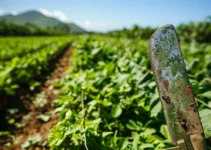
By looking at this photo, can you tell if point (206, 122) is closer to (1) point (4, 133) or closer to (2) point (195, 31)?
(1) point (4, 133)

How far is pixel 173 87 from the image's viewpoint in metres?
1.12

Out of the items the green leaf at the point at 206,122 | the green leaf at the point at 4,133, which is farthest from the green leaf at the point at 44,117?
the green leaf at the point at 206,122

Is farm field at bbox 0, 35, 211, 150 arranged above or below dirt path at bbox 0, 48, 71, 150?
above

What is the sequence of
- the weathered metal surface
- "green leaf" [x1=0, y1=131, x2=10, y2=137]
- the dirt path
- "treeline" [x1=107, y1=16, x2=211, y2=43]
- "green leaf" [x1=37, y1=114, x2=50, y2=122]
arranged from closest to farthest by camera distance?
1. the weathered metal surface
2. the dirt path
3. "green leaf" [x1=0, y1=131, x2=10, y2=137]
4. "green leaf" [x1=37, y1=114, x2=50, y2=122]
5. "treeline" [x1=107, y1=16, x2=211, y2=43]

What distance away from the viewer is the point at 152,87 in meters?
2.16

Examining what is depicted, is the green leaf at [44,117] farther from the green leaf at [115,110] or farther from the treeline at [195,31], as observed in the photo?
the treeline at [195,31]

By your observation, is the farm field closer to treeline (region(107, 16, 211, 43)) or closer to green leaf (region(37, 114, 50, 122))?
green leaf (region(37, 114, 50, 122))

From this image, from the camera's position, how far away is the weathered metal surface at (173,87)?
1099 mm

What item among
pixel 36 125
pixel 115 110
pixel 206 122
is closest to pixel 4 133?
pixel 36 125

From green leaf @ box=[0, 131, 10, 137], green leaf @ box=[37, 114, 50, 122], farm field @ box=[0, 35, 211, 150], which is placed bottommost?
green leaf @ box=[0, 131, 10, 137]

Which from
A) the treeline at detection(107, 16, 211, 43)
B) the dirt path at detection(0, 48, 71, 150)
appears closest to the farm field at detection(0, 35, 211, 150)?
the dirt path at detection(0, 48, 71, 150)

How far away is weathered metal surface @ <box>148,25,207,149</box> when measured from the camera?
3.60 ft

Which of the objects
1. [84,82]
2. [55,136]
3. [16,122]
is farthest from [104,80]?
[16,122]

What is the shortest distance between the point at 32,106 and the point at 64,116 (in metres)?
2.27
